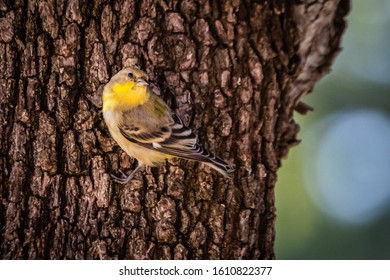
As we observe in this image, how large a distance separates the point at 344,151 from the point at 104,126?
1.55 m

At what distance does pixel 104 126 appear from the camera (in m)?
2.85

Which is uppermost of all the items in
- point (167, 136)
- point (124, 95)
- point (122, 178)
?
point (124, 95)

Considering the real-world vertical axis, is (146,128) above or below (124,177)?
above

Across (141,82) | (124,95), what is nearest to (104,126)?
(124,95)

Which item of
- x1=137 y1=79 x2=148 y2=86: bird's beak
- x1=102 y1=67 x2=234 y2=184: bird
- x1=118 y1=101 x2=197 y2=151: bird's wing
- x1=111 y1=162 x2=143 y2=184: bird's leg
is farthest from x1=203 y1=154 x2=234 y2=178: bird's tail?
x1=137 y1=79 x2=148 y2=86: bird's beak

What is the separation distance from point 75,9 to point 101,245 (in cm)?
121

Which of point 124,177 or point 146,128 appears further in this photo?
point 146,128

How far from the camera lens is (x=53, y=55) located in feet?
9.30

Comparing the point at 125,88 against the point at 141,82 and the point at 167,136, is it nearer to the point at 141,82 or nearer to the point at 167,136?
the point at 141,82

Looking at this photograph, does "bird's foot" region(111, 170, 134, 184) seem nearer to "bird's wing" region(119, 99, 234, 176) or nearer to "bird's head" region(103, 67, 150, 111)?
"bird's wing" region(119, 99, 234, 176)

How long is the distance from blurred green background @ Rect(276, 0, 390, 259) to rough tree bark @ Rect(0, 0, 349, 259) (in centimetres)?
62

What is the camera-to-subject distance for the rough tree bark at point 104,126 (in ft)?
9.27

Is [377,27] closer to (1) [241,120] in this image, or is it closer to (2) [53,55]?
(1) [241,120]
